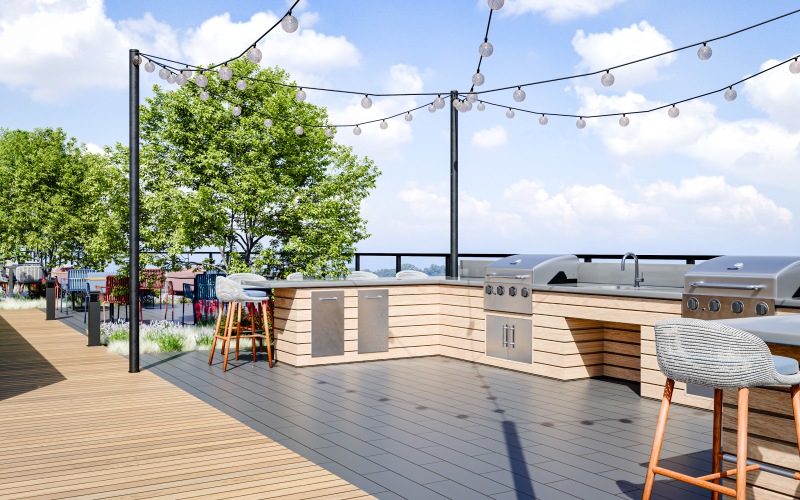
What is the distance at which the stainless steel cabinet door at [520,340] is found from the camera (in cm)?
747

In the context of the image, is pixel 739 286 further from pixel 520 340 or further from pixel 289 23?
pixel 289 23

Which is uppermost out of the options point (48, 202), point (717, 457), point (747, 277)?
point (48, 202)

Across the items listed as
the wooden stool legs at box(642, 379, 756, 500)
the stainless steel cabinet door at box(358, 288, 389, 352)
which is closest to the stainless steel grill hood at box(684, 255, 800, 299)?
the wooden stool legs at box(642, 379, 756, 500)

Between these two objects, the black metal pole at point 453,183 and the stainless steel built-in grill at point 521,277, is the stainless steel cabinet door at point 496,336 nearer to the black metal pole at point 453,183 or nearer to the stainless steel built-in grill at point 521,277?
the stainless steel built-in grill at point 521,277

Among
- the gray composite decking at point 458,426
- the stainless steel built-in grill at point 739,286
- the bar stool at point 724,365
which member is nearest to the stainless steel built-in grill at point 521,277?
the gray composite decking at point 458,426

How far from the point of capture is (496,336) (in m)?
7.88

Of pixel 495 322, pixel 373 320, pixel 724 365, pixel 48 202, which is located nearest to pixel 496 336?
pixel 495 322

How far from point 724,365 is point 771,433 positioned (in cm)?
66

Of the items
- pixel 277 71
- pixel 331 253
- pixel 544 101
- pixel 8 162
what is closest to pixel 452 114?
pixel 544 101

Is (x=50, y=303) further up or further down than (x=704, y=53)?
further down

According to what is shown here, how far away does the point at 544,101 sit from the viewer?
28.8 feet

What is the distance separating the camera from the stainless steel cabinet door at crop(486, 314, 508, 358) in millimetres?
7778

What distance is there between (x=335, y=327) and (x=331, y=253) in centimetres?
563

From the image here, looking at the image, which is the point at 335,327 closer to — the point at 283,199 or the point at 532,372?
the point at 532,372
